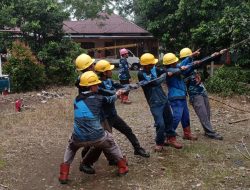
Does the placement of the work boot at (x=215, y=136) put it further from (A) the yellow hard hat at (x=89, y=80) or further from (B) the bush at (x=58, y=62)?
(B) the bush at (x=58, y=62)

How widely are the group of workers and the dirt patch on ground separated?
22cm

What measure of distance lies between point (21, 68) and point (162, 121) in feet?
31.6

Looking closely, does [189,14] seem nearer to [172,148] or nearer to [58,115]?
[58,115]

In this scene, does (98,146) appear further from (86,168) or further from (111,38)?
(111,38)

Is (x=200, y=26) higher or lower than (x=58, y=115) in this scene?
higher

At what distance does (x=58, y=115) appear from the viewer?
33.9 ft

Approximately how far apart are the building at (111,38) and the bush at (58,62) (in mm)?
13998

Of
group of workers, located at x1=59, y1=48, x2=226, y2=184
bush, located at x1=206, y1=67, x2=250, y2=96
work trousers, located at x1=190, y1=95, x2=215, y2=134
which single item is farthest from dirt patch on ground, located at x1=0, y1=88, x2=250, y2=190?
bush, located at x1=206, y1=67, x2=250, y2=96

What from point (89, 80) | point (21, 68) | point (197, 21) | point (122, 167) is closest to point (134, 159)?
point (122, 167)

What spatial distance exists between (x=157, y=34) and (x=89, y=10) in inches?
227

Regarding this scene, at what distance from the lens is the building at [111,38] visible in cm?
3183

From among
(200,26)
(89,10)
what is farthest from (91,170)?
(89,10)

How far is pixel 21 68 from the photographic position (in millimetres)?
15195

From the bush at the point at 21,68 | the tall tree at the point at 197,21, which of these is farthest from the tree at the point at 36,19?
the tall tree at the point at 197,21
